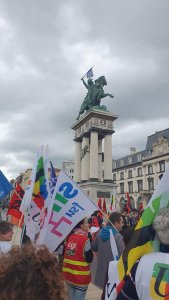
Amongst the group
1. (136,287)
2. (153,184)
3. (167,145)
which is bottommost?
(136,287)

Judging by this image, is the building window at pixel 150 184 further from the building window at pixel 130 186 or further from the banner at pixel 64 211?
the banner at pixel 64 211

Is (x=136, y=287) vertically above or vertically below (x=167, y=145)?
below

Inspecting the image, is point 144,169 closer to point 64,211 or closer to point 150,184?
point 150,184

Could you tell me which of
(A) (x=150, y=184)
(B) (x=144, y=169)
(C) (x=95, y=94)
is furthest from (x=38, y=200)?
(B) (x=144, y=169)

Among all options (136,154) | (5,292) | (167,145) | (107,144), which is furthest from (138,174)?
(5,292)

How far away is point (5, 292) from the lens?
146 cm

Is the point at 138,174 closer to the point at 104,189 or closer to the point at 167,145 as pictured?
the point at 167,145

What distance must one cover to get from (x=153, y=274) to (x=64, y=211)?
7.04 feet

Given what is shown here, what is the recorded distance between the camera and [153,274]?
2.12m

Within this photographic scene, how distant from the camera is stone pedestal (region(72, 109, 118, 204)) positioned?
3231 centimetres

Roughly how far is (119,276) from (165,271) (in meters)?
0.43

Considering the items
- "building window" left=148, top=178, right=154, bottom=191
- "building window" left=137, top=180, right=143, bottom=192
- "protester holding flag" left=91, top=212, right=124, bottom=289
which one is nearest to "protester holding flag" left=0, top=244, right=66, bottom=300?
"protester holding flag" left=91, top=212, right=124, bottom=289

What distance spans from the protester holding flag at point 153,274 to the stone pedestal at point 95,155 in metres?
29.0

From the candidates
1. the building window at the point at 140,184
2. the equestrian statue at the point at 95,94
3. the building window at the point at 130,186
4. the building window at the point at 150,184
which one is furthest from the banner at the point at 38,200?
the building window at the point at 130,186
